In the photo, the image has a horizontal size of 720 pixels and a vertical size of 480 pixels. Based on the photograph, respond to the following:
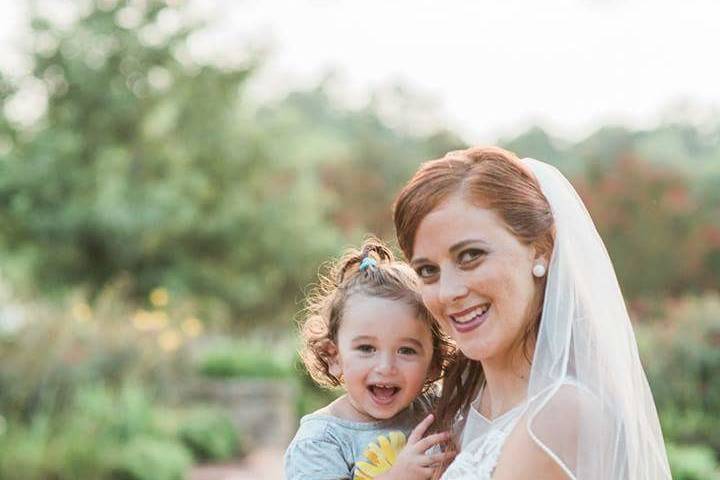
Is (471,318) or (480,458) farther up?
(471,318)

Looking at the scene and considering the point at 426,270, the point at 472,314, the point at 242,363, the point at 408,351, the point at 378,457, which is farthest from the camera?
the point at 242,363

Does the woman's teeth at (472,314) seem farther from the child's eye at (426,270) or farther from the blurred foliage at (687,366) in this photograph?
the blurred foliage at (687,366)

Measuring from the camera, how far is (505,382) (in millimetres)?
2832

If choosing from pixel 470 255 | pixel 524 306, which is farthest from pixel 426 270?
pixel 524 306

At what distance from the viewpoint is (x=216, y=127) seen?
25391 mm

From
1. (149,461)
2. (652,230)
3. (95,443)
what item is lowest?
(149,461)

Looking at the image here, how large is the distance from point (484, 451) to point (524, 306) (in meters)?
0.38

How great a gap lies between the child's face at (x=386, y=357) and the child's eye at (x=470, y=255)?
21.3 inches

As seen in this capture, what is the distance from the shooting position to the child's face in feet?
10.3

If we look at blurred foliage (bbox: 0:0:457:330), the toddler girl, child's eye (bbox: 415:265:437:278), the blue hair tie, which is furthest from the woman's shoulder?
blurred foliage (bbox: 0:0:457:330)

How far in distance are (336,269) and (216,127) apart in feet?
73.1

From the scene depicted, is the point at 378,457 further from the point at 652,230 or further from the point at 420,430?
the point at 652,230

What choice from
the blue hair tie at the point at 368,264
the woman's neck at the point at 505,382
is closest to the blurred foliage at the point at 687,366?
the blue hair tie at the point at 368,264

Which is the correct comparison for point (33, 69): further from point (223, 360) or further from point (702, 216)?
point (702, 216)
